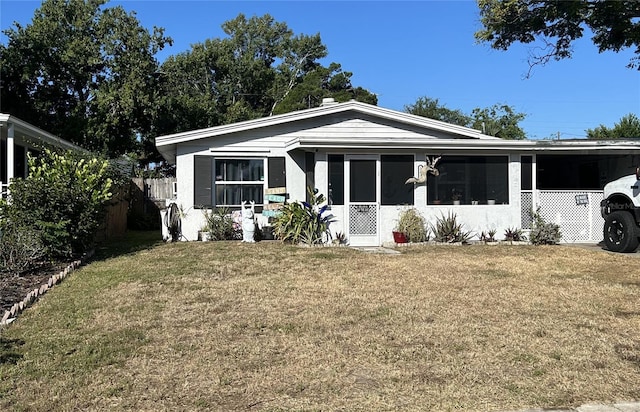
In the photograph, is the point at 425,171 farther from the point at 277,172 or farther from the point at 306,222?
the point at 277,172

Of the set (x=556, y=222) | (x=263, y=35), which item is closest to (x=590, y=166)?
(x=556, y=222)

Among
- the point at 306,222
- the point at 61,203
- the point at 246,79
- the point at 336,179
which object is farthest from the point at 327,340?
the point at 246,79

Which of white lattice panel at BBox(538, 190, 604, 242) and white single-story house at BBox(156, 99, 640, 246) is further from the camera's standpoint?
white lattice panel at BBox(538, 190, 604, 242)

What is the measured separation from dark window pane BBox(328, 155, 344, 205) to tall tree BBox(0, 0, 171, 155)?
46.8ft

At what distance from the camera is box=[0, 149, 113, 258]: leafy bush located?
9039mm

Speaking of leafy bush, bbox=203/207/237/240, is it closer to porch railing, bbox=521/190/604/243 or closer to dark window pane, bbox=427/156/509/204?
dark window pane, bbox=427/156/509/204

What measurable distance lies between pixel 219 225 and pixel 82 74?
52.5 ft

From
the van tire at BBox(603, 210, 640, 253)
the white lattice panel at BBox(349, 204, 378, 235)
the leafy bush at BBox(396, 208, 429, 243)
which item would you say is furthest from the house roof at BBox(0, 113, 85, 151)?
the van tire at BBox(603, 210, 640, 253)

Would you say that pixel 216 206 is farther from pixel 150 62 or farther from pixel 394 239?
pixel 150 62

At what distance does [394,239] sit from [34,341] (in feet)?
28.9

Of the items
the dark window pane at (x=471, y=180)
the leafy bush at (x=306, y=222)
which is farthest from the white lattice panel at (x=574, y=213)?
the leafy bush at (x=306, y=222)

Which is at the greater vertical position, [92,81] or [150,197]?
[92,81]

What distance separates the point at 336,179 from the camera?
12828 mm

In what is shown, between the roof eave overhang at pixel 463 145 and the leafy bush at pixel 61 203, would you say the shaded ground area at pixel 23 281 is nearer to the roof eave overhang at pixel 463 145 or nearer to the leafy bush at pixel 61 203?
the leafy bush at pixel 61 203
